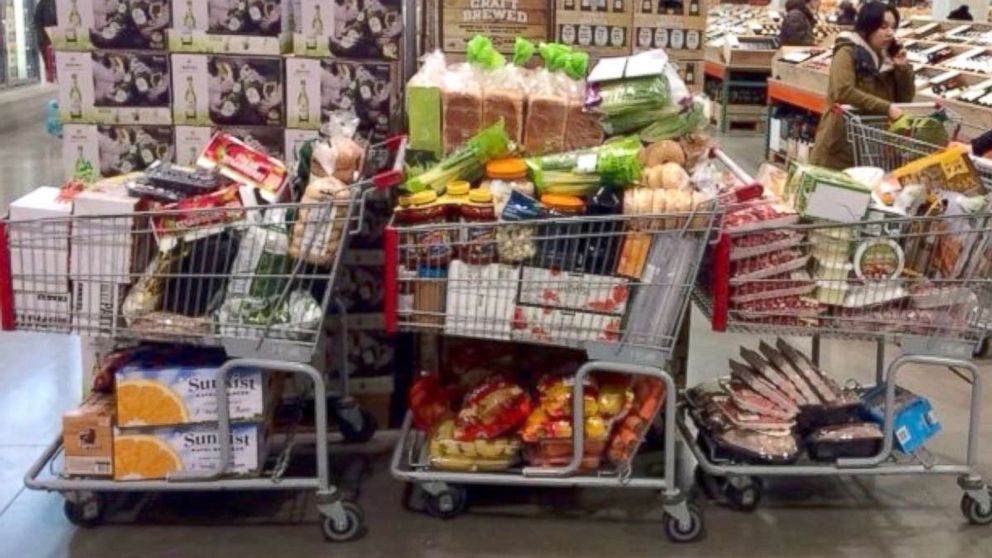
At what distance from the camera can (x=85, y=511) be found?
3.37m

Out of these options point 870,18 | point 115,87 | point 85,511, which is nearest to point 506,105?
point 115,87

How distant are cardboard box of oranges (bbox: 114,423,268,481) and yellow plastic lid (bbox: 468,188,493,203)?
0.87 m

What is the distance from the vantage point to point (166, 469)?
3.23m

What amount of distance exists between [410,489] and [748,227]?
4.39ft

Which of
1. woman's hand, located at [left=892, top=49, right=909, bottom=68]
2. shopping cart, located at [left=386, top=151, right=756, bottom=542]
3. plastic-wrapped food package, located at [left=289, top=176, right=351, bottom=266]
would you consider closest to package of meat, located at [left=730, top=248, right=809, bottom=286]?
shopping cart, located at [left=386, top=151, right=756, bottom=542]

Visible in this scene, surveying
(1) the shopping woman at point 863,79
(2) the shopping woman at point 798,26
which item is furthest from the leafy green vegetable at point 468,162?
(2) the shopping woman at point 798,26

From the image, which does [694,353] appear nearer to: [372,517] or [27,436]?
[372,517]

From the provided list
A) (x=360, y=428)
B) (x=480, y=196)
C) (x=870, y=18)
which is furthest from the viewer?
(x=870, y=18)

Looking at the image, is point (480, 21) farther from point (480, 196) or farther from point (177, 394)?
point (177, 394)

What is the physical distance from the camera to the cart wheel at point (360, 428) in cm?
395

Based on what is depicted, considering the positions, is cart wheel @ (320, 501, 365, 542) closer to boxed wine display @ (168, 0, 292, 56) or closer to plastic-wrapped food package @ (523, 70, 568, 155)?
plastic-wrapped food package @ (523, 70, 568, 155)

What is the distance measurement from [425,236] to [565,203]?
1.29ft

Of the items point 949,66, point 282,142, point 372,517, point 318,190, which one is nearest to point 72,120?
point 282,142

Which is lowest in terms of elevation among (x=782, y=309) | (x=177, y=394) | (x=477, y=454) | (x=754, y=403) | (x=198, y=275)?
(x=477, y=454)
